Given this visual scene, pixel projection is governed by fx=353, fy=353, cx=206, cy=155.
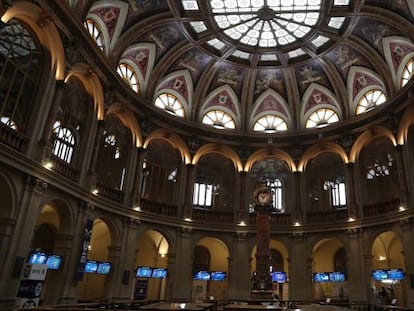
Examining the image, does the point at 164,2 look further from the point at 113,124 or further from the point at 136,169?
the point at 136,169

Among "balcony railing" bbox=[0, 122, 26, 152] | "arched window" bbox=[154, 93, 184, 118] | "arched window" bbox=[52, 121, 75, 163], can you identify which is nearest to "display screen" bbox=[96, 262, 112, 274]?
"arched window" bbox=[52, 121, 75, 163]

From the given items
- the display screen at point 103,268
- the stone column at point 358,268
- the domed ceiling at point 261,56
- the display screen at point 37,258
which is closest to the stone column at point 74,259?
the display screen at point 37,258

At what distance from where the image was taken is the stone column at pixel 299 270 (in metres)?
23.8

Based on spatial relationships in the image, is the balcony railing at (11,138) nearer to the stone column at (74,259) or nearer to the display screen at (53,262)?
the stone column at (74,259)

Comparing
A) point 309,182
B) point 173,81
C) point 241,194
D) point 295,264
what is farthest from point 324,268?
point 173,81

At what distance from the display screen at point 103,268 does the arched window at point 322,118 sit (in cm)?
1835

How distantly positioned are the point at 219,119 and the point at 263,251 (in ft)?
46.1

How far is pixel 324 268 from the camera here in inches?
1109

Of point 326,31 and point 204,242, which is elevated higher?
point 326,31

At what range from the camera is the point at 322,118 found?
93.3 ft

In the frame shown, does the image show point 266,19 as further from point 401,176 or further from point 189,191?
point 401,176

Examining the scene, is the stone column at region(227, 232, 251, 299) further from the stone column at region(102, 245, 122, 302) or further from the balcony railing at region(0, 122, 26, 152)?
the balcony railing at region(0, 122, 26, 152)

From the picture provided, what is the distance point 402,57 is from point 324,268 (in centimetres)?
1658

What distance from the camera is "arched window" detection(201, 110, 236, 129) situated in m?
29.4
